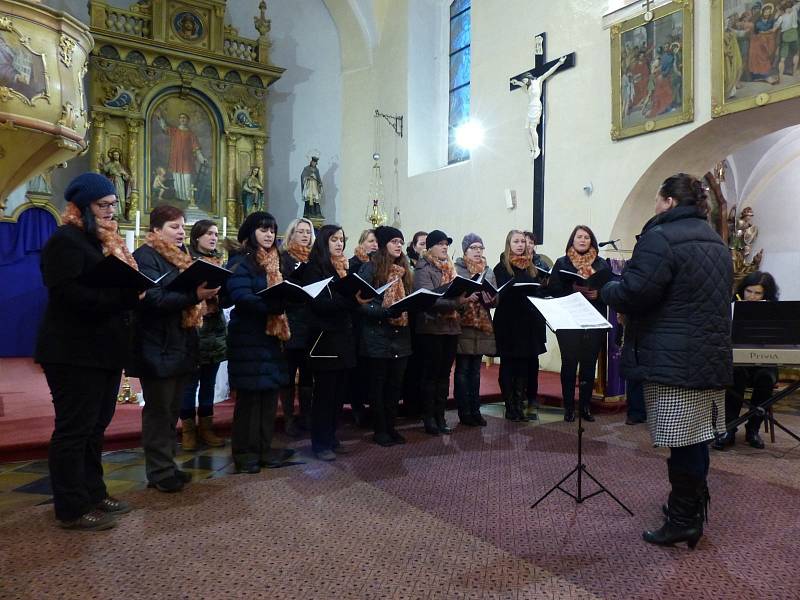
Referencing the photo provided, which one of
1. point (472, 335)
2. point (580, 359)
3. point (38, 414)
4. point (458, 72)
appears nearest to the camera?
point (580, 359)

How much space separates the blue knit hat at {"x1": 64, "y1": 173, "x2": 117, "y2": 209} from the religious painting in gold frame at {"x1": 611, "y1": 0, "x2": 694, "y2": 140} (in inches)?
233

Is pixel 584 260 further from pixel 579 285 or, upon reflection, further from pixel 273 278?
pixel 273 278

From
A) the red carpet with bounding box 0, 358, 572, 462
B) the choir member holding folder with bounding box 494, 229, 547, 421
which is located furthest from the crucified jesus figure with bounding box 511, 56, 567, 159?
the choir member holding folder with bounding box 494, 229, 547, 421

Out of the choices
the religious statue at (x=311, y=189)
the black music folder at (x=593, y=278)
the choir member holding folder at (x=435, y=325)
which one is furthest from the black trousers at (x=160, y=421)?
the religious statue at (x=311, y=189)

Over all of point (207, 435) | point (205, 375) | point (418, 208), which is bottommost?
point (207, 435)

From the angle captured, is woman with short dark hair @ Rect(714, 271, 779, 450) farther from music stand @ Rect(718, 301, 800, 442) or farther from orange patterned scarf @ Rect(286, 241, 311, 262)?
orange patterned scarf @ Rect(286, 241, 311, 262)

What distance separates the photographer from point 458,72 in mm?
11445

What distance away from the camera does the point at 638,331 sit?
2857mm

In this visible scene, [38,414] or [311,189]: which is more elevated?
[311,189]

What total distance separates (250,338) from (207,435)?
45.9 inches

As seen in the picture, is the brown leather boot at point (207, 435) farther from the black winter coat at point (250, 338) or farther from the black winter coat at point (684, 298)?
the black winter coat at point (684, 298)

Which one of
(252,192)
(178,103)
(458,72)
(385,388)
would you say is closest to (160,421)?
(385,388)

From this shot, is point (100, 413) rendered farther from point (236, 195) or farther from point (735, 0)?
point (236, 195)

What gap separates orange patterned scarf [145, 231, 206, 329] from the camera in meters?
3.36
